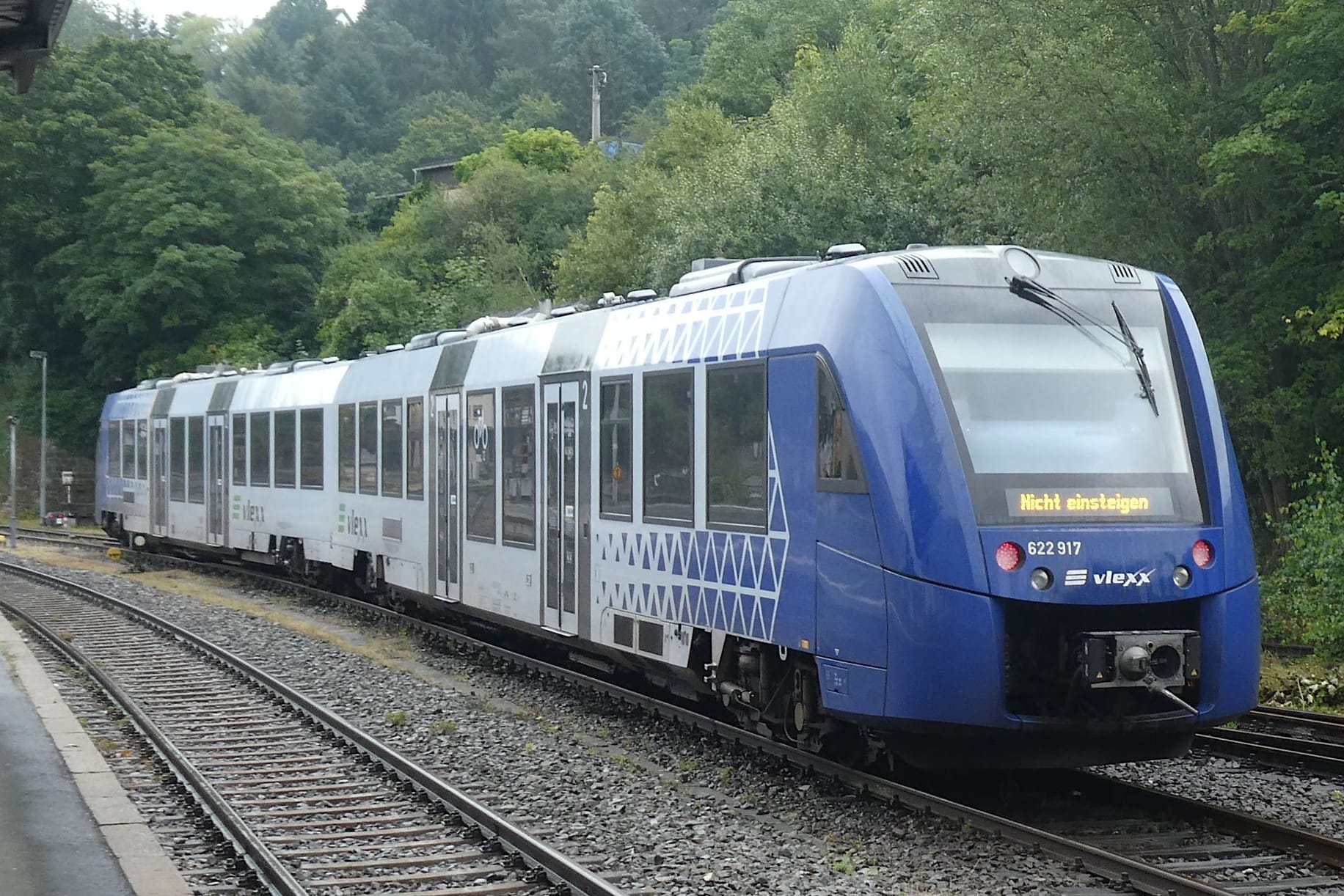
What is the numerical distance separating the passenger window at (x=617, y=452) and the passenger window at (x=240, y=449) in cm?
1503

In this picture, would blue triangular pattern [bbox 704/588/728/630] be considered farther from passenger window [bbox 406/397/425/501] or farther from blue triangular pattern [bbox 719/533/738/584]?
passenger window [bbox 406/397/425/501]

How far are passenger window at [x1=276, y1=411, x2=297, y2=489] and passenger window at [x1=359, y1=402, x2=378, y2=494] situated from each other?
3604mm

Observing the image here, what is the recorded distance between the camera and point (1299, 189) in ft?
67.6

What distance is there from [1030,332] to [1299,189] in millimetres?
13238

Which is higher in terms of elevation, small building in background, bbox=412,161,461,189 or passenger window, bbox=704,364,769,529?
small building in background, bbox=412,161,461,189

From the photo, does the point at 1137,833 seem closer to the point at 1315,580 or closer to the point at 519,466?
the point at 519,466

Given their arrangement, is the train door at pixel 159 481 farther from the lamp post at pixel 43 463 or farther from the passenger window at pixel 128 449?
the lamp post at pixel 43 463

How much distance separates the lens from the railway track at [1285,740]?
10062mm

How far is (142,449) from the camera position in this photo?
108ft

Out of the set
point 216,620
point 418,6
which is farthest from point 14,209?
point 418,6

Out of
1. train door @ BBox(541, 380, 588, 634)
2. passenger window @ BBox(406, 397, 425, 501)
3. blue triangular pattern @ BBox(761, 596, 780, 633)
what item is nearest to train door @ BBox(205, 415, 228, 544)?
passenger window @ BBox(406, 397, 425, 501)

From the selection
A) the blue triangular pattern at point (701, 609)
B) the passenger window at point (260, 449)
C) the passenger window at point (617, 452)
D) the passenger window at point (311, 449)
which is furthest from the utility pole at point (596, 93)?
the blue triangular pattern at point (701, 609)

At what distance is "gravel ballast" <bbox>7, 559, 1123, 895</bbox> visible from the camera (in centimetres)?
776

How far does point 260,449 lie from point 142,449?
28.7ft
